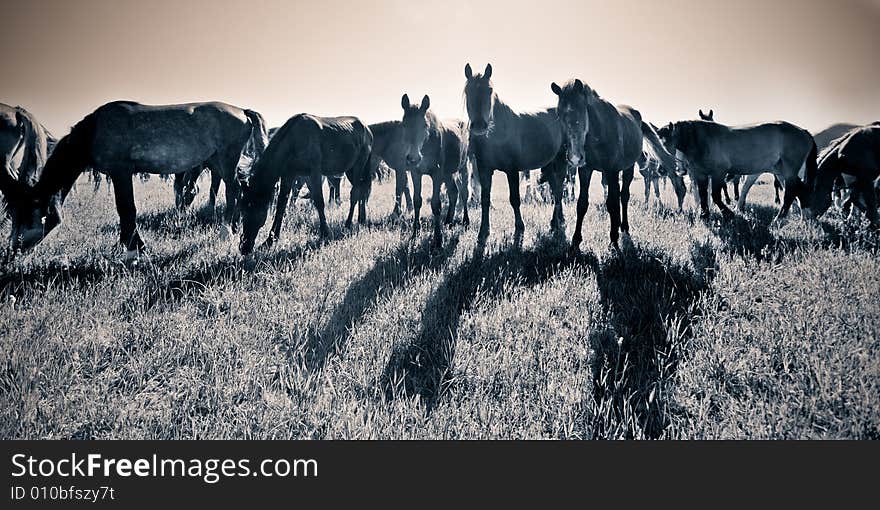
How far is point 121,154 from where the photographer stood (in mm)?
6250

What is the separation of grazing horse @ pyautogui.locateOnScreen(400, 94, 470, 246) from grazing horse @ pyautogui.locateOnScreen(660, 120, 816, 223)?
526cm

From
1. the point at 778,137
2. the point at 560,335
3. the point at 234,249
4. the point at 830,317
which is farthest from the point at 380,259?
the point at 778,137

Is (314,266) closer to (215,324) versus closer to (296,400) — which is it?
(215,324)

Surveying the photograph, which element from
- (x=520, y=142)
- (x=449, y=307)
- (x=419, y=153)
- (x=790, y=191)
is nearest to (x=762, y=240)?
(x=790, y=191)

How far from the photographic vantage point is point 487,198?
313 inches

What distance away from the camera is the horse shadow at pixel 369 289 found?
10.5 feet

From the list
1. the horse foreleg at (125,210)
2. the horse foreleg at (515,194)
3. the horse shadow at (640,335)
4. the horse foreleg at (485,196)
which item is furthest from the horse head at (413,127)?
the horse foreleg at (125,210)

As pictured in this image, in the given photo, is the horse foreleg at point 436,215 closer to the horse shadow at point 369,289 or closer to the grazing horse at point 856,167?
the horse shadow at point 369,289

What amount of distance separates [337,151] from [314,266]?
4.17m

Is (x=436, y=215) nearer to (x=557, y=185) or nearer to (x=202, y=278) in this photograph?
(x=557, y=185)

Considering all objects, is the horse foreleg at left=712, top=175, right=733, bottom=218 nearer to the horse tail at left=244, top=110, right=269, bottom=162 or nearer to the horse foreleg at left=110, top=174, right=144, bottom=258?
the horse tail at left=244, top=110, right=269, bottom=162

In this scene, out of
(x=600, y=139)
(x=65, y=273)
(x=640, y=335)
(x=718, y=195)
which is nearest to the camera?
(x=640, y=335)

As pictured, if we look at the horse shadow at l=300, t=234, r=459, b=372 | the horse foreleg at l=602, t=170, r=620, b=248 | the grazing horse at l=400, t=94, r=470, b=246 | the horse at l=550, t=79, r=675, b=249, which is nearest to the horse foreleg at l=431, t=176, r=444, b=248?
the grazing horse at l=400, t=94, r=470, b=246

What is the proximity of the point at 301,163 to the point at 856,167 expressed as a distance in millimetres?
10460
